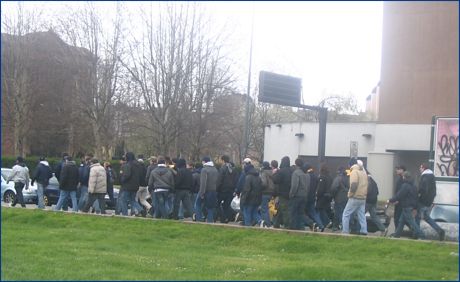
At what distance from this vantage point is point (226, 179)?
16.7 meters

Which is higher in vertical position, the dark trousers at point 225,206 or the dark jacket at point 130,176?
the dark jacket at point 130,176

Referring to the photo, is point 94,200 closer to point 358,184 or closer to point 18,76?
point 358,184

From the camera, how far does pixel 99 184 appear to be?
17266 millimetres

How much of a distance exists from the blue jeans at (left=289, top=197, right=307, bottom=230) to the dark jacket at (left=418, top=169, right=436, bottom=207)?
2.58m

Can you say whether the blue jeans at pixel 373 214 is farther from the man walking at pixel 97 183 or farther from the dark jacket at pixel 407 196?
the man walking at pixel 97 183

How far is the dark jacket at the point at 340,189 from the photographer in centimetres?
1532

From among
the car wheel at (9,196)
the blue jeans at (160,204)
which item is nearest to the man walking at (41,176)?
the car wheel at (9,196)

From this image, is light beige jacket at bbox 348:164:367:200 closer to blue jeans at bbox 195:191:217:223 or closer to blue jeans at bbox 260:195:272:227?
blue jeans at bbox 260:195:272:227

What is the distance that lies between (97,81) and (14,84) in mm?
7771

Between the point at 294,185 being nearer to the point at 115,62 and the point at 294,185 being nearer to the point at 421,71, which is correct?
the point at 421,71

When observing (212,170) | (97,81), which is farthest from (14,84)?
(212,170)

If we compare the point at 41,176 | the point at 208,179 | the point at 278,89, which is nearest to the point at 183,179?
the point at 208,179

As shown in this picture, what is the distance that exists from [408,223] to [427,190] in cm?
83

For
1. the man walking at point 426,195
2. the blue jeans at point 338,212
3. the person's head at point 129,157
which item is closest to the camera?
the man walking at point 426,195
